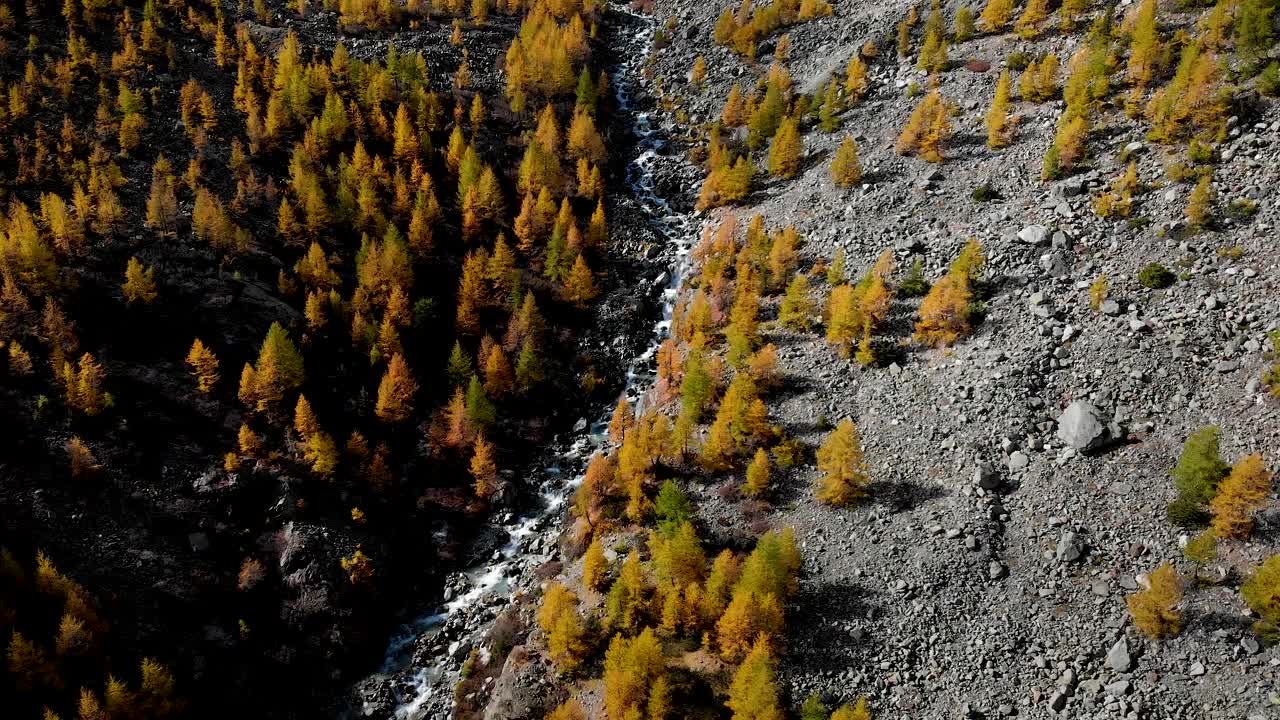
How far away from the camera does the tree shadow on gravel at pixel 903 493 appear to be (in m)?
51.0

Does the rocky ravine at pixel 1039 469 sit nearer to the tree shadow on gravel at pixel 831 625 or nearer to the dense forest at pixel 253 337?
the tree shadow on gravel at pixel 831 625

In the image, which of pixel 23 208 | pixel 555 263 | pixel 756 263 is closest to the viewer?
pixel 23 208

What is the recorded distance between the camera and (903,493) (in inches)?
2041

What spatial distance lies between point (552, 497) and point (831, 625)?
28.3 meters

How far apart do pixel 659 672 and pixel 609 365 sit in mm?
37060

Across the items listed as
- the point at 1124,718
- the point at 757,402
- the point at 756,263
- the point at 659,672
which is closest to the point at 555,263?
the point at 756,263

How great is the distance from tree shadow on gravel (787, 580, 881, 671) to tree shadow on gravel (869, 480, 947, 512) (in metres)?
6.52

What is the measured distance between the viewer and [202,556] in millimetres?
55719

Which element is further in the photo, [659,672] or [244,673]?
[244,673]

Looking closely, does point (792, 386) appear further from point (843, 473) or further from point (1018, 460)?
point (1018, 460)

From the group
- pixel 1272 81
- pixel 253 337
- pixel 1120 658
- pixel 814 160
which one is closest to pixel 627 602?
pixel 1120 658

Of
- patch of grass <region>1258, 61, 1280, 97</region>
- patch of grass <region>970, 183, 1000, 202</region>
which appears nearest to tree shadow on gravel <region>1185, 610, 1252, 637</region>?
patch of grass <region>970, 183, 1000, 202</region>

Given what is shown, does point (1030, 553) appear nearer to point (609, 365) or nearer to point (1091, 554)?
point (1091, 554)

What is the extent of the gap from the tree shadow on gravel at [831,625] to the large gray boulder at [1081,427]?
16305 mm
